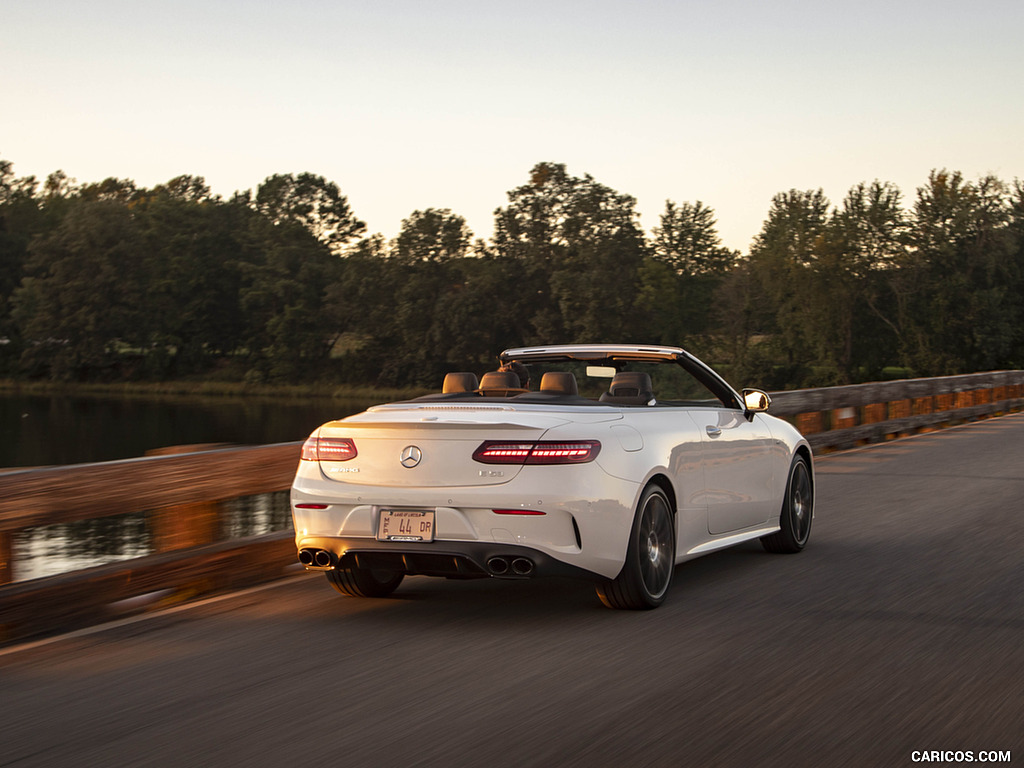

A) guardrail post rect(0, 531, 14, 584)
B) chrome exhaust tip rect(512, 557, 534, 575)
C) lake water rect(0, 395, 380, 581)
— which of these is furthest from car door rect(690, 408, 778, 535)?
lake water rect(0, 395, 380, 581)

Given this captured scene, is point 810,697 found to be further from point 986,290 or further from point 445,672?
point 986,290

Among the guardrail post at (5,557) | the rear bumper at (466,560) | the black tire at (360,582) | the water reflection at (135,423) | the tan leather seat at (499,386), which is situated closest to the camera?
the rear bumper at (466,560)

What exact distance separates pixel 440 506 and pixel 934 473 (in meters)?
9.39

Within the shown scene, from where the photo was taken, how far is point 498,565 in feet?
20.5

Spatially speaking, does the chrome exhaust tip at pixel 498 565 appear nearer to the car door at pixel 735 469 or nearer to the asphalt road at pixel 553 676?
the asphalt road at pixel 553 676

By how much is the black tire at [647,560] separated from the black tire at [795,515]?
1.83m

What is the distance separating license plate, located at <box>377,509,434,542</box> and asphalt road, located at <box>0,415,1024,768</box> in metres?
0.46

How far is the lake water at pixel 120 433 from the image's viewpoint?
40188mm

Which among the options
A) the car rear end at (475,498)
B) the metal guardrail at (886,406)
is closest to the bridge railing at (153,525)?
the car rear end at (475,498)

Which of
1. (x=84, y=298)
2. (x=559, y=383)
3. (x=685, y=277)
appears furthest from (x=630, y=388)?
(x=84, y=298)

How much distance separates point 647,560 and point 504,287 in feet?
276

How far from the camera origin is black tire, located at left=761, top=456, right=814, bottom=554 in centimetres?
872

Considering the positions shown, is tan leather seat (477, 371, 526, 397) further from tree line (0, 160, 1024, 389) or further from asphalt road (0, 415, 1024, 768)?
tree line (0, 160, 1024, 389)

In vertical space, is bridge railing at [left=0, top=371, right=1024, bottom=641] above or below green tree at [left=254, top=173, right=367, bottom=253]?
below
